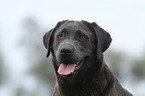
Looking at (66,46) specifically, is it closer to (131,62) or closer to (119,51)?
(119,51)

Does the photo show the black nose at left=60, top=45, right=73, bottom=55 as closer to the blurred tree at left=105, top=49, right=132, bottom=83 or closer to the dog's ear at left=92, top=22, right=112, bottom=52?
the dog's ear at left=92, top=22, right=112, bottom=52

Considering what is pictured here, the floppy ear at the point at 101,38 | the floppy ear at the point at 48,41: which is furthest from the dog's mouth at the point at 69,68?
the floppy ear at the point at 48,41

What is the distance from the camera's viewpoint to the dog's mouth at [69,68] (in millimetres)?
5836

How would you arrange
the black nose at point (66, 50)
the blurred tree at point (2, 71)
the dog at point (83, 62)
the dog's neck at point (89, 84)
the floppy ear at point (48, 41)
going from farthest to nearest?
the blurred tree at point (2, 71), the floppy ear at point (48, 41), the dog's neck at point (89, 84), the dog at point (83, 62), the black nose at point (66, 50)

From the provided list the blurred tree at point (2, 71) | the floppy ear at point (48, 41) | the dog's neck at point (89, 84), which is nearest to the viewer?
the dog's neck at point (89, 84)

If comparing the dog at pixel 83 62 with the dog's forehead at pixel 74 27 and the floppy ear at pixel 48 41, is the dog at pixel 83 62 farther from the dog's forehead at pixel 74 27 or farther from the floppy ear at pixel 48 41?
the floppy ear at pixel 48 41

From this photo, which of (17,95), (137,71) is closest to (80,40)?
(17,95)

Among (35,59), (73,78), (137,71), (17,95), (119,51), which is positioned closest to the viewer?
(73,78)

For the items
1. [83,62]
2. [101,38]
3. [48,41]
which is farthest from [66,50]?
[101,38]

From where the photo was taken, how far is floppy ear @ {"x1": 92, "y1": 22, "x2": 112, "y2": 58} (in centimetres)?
621

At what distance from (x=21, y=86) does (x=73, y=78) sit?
29853mm

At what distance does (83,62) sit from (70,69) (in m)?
Answer: 0.41

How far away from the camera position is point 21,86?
35.0 meters

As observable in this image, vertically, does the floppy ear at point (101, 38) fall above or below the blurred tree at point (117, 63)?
above
